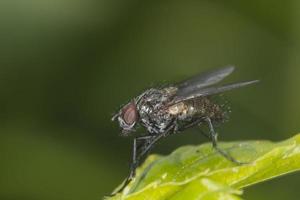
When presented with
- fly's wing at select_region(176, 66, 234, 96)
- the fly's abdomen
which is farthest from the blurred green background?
the fly's abdomen

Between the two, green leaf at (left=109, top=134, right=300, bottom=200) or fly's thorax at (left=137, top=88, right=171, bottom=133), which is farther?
fly's thorax at (left=137, top=88, right=171, bottom=133)

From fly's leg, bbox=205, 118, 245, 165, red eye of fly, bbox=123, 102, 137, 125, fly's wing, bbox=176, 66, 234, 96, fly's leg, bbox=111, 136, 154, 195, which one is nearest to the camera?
fly's leg, bbox=205, 118, 245, 165

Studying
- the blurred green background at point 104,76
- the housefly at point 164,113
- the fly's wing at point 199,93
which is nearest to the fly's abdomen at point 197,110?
the housefly at point 164,113

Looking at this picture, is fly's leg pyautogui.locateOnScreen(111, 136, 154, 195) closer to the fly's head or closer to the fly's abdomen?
the fly's head

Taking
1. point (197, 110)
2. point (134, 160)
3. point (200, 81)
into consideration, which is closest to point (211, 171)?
point (134, 160)

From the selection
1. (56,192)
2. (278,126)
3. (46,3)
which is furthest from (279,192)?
(46,3)

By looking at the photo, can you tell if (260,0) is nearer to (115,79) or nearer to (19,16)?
(115,79)

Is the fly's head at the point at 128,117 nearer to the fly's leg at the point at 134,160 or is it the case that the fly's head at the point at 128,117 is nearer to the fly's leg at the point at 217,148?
the fly's leg at the point at 134,160
